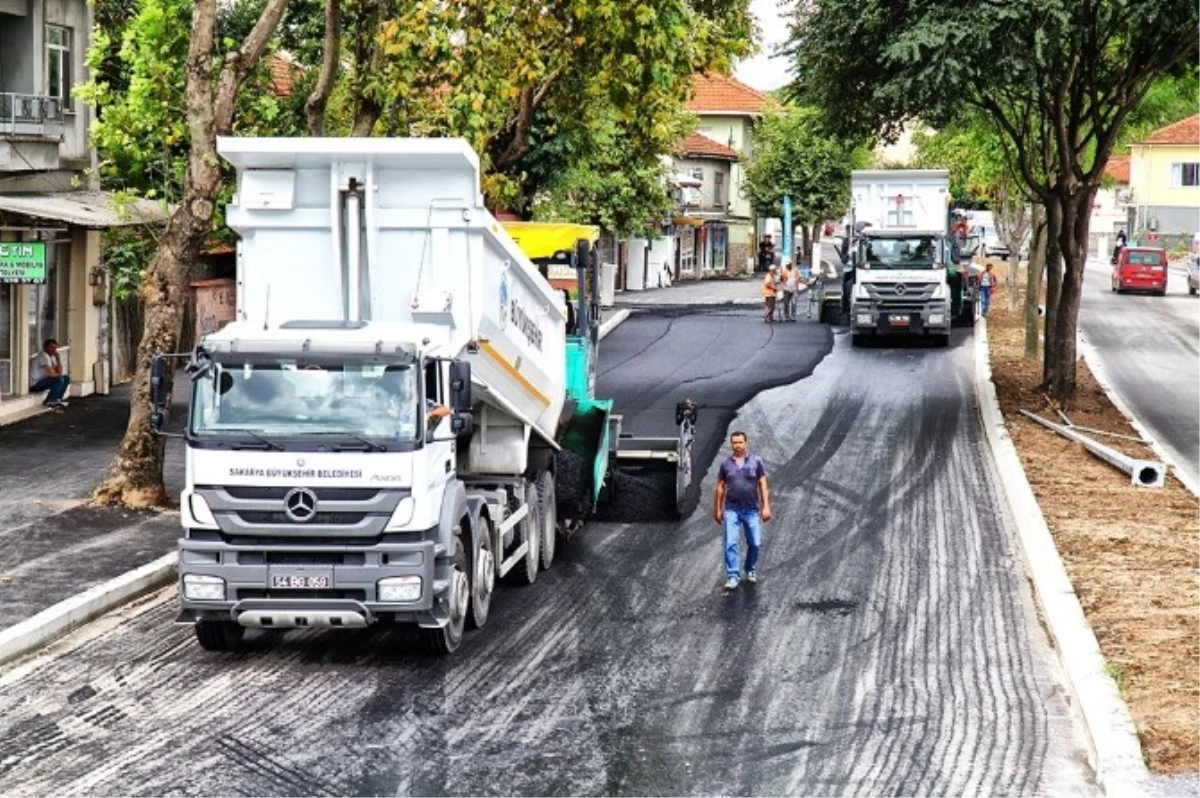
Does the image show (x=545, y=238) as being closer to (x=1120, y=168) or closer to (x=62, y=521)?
(x=62, y=521)

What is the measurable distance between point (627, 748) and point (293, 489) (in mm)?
3511

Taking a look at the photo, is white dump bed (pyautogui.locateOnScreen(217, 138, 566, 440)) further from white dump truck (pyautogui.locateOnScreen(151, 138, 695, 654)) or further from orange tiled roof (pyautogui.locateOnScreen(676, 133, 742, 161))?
orange tiled roof (pyautogui.locateOnScreen(676, 133, 742, 161))

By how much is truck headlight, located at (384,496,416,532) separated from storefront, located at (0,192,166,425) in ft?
Answer: 45.6

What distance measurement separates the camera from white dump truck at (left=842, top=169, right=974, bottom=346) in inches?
1682

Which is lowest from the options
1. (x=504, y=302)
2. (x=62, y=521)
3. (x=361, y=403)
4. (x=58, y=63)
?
(x=62, y=521)

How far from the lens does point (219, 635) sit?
15.1 metres

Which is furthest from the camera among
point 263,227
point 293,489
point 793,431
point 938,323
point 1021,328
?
point 1021,328

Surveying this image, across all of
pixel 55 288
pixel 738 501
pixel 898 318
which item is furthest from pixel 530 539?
pixel 898 318

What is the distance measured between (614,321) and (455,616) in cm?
3279

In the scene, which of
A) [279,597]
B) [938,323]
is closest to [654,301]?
[938,323]

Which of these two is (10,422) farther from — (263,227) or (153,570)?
(263,227)

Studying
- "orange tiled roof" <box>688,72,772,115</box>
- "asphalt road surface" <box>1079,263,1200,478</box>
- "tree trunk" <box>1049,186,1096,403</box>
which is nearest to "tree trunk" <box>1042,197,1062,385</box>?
"tree trunk" <box>1049,186,1096,403</box>

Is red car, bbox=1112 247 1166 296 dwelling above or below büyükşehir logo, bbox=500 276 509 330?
above

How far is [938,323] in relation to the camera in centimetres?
4275
